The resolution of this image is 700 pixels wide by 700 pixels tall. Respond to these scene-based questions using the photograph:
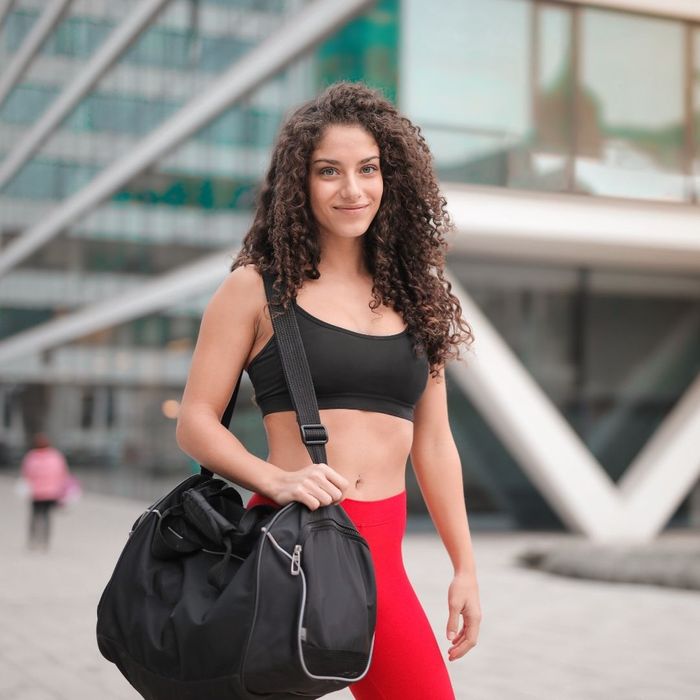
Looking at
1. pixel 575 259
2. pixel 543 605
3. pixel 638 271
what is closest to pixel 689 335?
pixel 638 271

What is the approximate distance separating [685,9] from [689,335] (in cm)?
597

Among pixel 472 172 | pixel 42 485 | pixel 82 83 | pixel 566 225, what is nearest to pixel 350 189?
pixel 42 485

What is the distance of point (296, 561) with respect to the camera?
236 centimetres

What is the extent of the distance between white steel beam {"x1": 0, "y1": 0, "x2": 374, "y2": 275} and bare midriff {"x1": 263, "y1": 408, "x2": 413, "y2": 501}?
15164 mm

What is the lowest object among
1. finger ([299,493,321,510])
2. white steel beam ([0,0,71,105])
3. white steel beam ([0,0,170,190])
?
finger ([299,493,321,510])

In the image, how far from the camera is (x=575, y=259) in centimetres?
2003

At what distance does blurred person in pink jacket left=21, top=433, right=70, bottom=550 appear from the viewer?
16.0 metres

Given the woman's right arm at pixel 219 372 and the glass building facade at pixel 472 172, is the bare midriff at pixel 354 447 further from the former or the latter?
the glass building facade at pixel 472 172

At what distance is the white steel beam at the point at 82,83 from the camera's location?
2792cm

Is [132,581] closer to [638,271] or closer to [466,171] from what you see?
[466,171]

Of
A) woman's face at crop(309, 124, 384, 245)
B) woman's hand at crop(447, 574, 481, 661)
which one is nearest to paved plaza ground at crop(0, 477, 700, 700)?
woman's hand at crop(447, 574, 481, 661)

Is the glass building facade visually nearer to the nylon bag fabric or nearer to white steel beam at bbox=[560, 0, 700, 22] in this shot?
white steel beam at bbox=[560, 0, 700, 22]

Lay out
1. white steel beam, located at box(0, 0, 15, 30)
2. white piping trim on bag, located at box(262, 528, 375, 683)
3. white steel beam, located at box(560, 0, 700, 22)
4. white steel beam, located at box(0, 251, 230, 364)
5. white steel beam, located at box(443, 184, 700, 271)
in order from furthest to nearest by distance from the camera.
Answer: white steel beam, located at box(0, 0, 15, 30), white steel beam, located at box(0, 251, 230, 364), white steel beam, located at box(560, 0, 700, 22), white steel beam, located at box(443, 184, 700, 271), white piping trim on bag, located at box(262, 528, 375, 683)

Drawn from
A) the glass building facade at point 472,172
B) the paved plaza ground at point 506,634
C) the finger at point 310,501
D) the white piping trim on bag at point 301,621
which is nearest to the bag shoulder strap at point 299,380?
the finger at point 310,501
